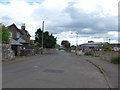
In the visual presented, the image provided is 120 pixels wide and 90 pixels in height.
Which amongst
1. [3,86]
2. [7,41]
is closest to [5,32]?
[7,41]

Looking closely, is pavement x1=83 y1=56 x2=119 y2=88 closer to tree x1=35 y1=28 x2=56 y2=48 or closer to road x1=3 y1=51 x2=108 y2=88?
road x1=3 y1=51 x2=108 y2=88

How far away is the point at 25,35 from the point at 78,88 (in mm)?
59538

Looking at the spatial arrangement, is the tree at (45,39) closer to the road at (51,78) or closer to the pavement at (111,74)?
the pavement at (111,74)

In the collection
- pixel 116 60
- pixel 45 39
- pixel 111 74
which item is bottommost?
pixel 111 74

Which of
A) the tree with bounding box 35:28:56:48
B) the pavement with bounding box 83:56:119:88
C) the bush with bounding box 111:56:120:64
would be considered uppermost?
the tree with bounding box 35:28:56:48

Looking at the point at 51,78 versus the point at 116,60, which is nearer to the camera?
the point at 51,78

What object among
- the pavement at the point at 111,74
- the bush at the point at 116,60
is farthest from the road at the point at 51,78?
the bush at the point at 116,60

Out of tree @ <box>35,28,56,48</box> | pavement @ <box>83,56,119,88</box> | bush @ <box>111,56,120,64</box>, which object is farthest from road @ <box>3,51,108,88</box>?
tree @ <box>35,28,56,48</box>

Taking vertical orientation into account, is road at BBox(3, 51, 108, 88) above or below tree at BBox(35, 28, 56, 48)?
below

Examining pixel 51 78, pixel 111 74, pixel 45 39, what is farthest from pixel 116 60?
pixel 45 39

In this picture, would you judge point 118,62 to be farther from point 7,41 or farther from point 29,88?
point 7,41

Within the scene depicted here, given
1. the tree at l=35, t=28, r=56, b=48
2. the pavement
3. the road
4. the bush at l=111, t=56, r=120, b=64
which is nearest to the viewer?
the road

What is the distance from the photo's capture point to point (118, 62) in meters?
20.2

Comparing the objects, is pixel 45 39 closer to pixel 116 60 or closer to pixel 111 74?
pixel 116 60
